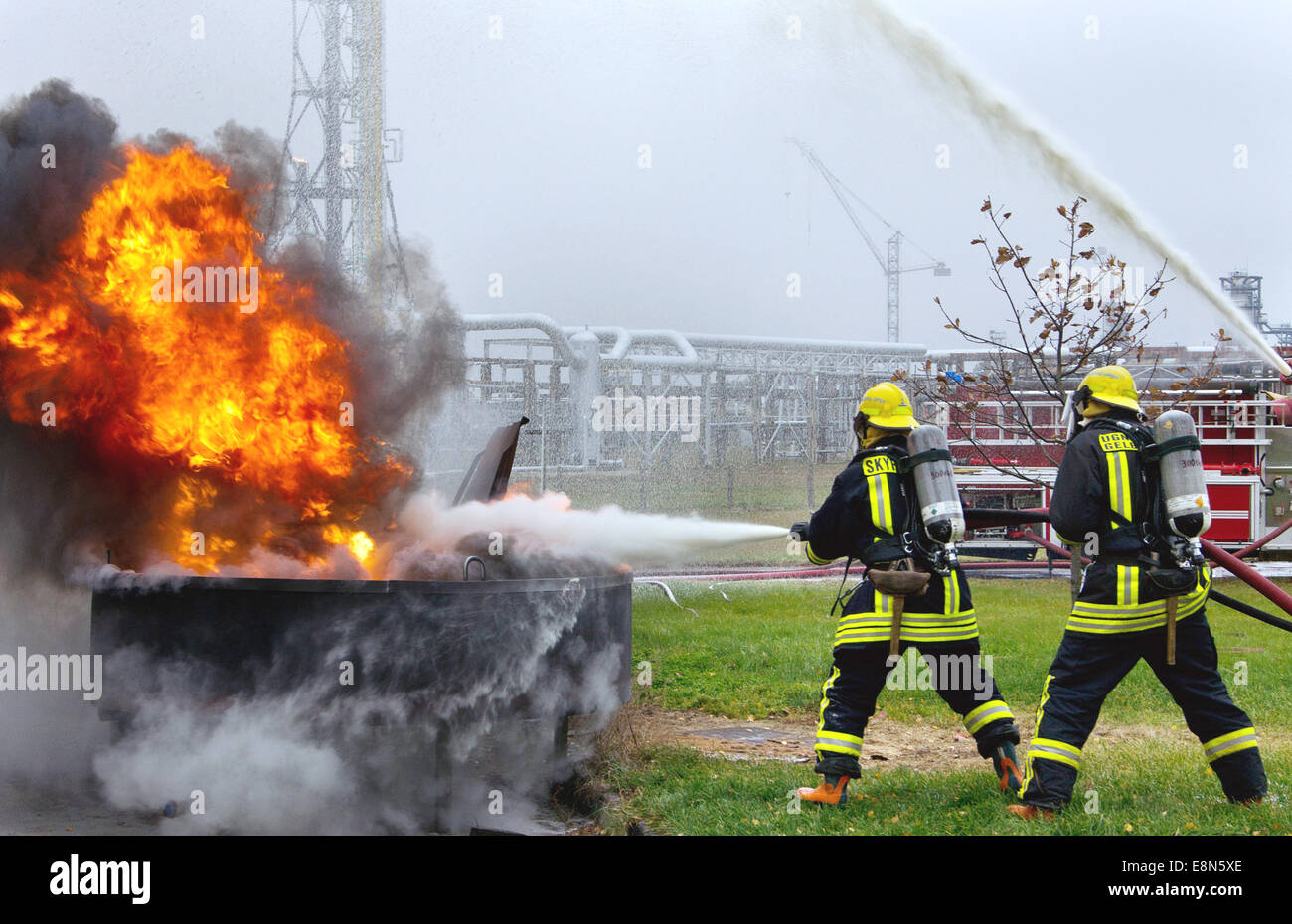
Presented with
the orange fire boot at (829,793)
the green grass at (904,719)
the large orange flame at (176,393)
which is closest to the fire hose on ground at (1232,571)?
the green grass at (904,719)

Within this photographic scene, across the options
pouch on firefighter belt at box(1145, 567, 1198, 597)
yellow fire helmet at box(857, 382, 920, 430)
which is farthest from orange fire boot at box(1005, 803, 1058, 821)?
yellow fire helmet at box(857, 382, 920, 430)

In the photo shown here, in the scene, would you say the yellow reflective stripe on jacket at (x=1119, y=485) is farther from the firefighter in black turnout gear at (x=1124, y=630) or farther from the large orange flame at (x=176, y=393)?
the large orange flame at (x=176, y=393)

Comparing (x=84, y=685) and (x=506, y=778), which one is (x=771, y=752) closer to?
(x=506, y=778)

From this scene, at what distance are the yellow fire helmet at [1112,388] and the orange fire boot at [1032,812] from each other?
1.85m

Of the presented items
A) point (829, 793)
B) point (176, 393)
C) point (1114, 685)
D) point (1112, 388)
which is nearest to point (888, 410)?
point (1112, 388)

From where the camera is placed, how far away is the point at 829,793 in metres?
5.18

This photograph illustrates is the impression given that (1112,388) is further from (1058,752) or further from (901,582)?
(1058,752)

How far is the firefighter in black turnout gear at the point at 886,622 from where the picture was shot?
5207mm

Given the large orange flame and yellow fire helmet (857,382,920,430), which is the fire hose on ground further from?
the large orange flame

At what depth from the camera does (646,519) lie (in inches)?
263

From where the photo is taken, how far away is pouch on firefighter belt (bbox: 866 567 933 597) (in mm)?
5172

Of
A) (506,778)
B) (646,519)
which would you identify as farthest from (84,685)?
(646,519)

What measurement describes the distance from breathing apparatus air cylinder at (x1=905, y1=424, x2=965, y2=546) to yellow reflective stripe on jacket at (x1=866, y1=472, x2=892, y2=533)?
146 millimetres
